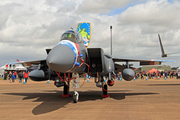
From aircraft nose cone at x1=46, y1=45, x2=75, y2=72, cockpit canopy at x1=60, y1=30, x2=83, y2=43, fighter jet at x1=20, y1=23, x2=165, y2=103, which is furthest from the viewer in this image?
cockpit canopy at x1=60, y1=30, x2=83, y2=43

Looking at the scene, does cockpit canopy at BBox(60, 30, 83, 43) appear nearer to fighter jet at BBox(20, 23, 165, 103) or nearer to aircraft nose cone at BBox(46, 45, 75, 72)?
fighter jet at BBox(20, 23, 165, 103)

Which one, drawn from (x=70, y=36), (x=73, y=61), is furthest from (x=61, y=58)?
(x=70, y=36)

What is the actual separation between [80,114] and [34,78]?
16.6 feet

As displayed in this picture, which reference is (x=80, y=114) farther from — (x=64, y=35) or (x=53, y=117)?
(x=64, y=35)

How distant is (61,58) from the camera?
6738 mm

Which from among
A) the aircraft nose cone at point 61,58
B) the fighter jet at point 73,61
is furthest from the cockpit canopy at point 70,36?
the aircraft nose cone at point 61,58

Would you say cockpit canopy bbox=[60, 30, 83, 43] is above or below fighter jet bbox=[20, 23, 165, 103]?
above

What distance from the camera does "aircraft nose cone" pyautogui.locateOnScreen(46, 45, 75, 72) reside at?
257 inches

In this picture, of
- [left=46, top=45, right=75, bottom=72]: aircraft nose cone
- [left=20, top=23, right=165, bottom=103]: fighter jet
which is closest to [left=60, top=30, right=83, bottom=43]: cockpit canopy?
[left=20, top=23, right=165, bottom=103]: fighter jet

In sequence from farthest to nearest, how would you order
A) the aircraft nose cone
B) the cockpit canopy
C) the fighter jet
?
the cockpit canopy
the fighter jet
the aircraft nose cone

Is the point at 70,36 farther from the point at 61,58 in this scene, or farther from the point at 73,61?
the point at 61,58

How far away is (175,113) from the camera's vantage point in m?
6.65

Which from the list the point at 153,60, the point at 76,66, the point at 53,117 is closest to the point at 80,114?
the point at 53,117

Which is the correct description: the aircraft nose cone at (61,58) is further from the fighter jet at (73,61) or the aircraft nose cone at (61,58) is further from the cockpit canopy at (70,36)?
the cockpit canopy at (70,36)
